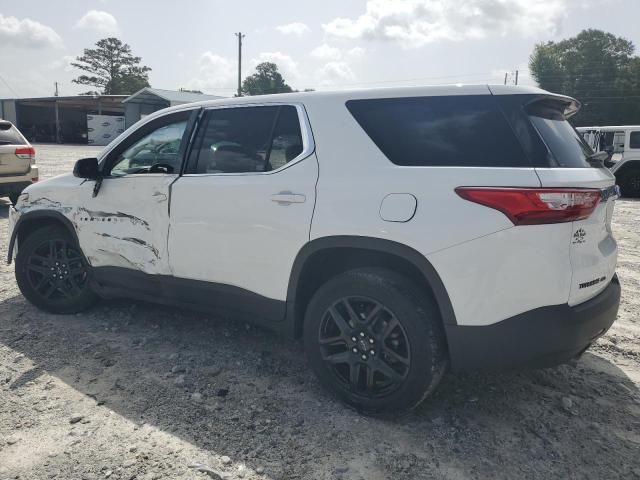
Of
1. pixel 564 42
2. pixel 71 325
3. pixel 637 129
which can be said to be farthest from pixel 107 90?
pixel 71 325

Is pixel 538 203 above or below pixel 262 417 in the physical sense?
above

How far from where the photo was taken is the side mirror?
3830mm

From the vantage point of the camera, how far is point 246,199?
3.16 metres

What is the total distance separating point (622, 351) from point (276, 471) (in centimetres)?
278

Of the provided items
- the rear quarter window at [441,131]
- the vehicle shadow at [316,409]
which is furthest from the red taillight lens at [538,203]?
the vehicle shadow at [316,409]

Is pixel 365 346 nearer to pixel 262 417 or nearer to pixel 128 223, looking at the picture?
pixel 262 417

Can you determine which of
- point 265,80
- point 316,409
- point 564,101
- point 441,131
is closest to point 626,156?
point 564,101

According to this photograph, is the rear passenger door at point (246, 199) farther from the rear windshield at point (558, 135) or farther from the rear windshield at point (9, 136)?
the rear windshield at point (9, 136)

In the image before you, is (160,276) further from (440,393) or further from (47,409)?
(440,393)

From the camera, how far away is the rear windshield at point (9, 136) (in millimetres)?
9207

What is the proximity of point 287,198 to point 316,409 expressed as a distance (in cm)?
122

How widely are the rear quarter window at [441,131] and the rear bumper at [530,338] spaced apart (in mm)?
740

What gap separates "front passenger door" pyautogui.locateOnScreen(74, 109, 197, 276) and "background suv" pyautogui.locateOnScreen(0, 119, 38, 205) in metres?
6.25

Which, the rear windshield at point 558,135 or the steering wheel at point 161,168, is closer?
the rear windshield at point 558,135
